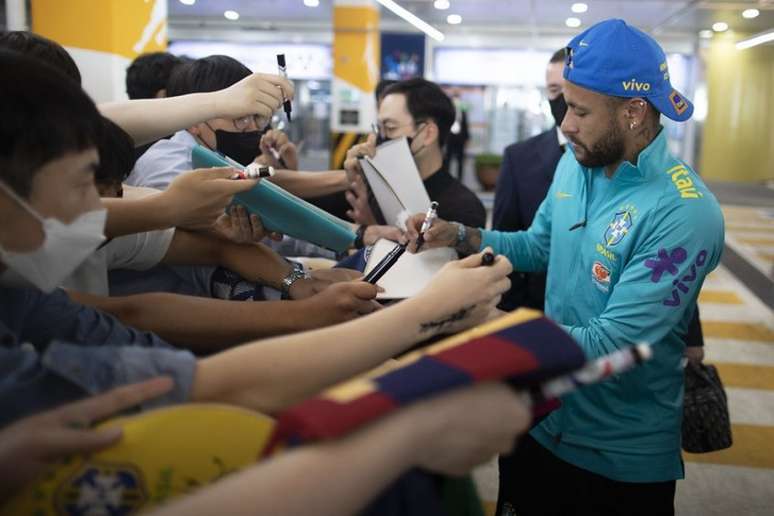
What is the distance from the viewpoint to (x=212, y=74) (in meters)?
2.14

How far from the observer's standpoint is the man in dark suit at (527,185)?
124 inches

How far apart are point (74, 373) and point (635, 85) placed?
155 cm

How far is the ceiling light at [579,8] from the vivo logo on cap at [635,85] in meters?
11.7

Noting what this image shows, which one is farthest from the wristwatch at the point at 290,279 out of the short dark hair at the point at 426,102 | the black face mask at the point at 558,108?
the black face mask at the point at 558,108

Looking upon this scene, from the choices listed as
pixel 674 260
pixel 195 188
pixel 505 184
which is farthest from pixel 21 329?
pixel 505 184

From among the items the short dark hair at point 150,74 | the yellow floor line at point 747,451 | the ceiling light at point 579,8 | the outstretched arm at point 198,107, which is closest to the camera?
the outstretched arm at point 198,107

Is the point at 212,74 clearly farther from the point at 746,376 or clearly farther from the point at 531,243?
the point at 746,376

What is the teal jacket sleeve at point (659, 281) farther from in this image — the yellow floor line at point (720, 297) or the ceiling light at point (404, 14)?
the yellow floor line at point (720, 297)

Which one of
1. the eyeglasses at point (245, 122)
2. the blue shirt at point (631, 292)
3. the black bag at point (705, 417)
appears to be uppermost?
the eyeglasses at point (245, 122)

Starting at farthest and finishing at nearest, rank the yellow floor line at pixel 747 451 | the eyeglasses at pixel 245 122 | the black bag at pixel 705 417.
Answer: the yellow floor line at pixel 747 451
the black bag at pixel 705 417
the eyeglasses at pixel 245 122

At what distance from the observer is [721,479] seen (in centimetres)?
347

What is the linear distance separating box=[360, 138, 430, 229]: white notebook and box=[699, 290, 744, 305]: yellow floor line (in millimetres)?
5261

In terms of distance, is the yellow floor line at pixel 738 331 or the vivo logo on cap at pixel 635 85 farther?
the yellow floor line at pixel 738 331

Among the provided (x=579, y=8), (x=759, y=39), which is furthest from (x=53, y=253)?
(x=579, y=8)
